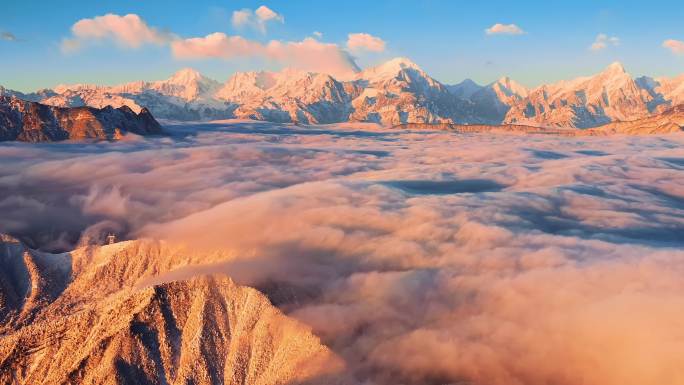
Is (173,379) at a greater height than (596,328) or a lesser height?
lesser

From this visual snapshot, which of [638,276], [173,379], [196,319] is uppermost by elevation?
[638,276]

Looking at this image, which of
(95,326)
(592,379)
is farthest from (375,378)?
(95,326)

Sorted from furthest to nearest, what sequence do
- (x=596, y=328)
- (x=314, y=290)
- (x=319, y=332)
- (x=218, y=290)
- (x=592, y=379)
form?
(x=314, y=290)
(x=218, y=290)
(x=319, y=332)
(x=596, y=328)
(x=592, y=379)

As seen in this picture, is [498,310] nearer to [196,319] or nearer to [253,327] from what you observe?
[253,327]

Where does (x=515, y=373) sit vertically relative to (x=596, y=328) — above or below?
below

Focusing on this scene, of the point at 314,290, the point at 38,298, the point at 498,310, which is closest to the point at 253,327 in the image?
the point at 314,290

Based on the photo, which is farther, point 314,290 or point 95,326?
point 314,290

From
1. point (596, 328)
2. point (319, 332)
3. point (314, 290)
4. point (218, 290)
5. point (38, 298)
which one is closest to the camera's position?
Answer: point (596, 328)

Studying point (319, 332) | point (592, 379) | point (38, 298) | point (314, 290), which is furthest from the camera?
point (38, 298)

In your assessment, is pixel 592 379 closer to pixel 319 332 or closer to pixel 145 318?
pixel 319 332
